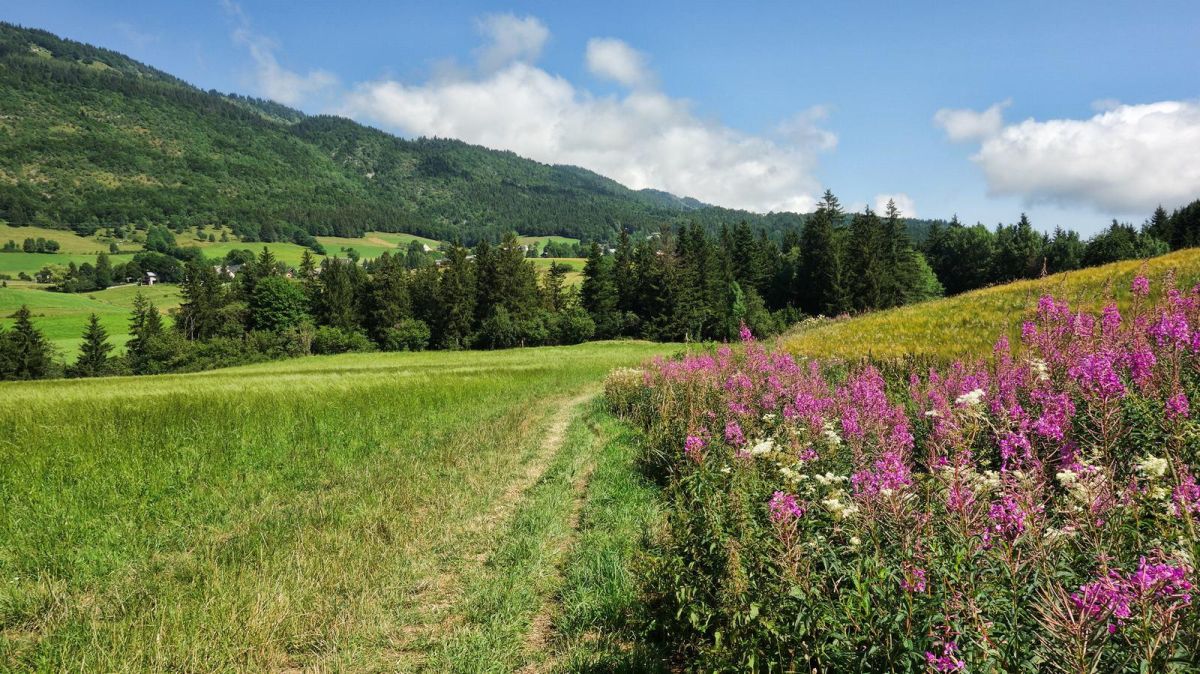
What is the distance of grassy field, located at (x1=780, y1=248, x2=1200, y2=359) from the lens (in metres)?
14.6

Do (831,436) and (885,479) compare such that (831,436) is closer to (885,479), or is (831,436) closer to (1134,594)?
(885,479)

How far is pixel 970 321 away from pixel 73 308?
134227 mm

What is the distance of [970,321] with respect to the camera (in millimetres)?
16750

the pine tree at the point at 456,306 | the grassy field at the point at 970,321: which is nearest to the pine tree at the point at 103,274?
the pine tree at the point at 456,306

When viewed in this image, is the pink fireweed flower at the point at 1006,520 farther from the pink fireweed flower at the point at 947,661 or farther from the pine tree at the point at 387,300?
the pine tree at the point at 387,300

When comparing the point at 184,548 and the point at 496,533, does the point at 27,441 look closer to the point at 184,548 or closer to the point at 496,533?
the point at 184,548

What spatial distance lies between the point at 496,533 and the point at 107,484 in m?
5.99

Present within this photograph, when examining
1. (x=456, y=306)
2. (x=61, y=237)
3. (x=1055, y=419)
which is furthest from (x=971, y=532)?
(x=61, y=237)

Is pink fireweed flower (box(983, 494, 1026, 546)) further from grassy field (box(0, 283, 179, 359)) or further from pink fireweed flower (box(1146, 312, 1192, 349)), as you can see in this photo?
grassy field (box(0, 283, 179, 359))

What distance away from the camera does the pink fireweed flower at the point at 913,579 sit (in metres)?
2.51

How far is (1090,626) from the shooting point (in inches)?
75.9

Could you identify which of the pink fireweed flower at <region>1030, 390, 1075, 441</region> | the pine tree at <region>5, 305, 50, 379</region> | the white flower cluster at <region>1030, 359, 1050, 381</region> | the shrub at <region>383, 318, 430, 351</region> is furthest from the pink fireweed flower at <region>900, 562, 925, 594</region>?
the pine tree at <region>5, 305, 50, 379</region>

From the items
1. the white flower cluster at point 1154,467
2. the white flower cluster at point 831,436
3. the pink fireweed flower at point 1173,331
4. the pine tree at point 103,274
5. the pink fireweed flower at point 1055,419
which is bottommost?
the white flower cluster at point 831,436

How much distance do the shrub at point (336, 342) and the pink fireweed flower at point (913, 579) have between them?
2785 inches
